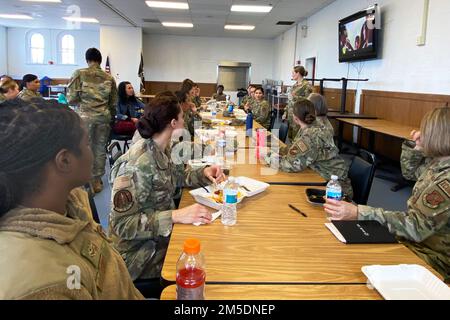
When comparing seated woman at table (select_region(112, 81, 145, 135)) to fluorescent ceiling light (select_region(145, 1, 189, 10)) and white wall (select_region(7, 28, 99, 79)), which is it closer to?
fluorescent ceiling light (select_region(145, 1, 189, 10))

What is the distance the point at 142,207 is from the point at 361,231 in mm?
1014

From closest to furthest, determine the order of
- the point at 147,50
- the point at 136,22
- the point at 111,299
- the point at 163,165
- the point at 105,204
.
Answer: the point at 111,299 → the point at 163,165 → the point at 105,204 → the point at 136,22 → the point at 147,50

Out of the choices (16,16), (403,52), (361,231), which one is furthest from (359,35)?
(16,16)

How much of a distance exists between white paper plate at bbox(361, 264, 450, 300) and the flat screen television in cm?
562

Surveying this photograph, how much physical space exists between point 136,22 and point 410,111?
347 inches

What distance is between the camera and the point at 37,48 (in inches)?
571

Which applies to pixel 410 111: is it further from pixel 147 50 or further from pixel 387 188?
pixel 147 50

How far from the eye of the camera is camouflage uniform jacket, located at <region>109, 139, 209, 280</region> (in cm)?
164

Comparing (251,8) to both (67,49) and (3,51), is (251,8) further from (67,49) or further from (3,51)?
(3,51)

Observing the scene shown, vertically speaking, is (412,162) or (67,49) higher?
(67,49)

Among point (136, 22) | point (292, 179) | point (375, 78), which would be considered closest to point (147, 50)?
point (136, 22)

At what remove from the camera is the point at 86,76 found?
4676 millimetres

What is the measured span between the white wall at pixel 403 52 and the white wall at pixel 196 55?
6535mm

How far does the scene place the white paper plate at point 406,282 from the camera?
1.12 meters
